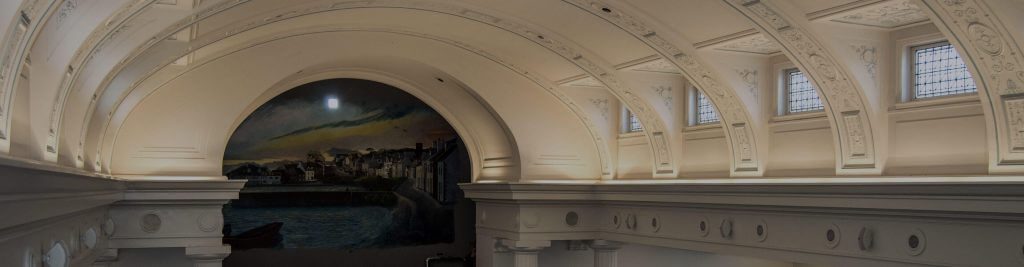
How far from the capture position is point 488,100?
844 inches

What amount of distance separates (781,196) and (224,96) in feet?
31.5

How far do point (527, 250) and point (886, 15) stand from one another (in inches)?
377

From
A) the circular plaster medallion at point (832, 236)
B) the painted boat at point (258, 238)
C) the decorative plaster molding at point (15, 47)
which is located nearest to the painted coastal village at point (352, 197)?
the painted boat at point (258, 238)

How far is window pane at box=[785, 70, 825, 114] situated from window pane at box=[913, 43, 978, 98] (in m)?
2.22

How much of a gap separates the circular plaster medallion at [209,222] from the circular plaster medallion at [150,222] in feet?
2.10

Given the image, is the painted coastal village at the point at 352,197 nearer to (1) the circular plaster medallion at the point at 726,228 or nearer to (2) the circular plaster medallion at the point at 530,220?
(2) the circular plaster medallion at the point at 530,220

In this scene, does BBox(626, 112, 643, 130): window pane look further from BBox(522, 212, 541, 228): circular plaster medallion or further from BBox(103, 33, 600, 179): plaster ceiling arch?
BBox(522, 212, 541, 228): circular plaster medallion

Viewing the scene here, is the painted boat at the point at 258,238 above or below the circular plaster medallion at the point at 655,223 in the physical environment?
below

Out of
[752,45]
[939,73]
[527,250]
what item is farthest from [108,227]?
[939,73]

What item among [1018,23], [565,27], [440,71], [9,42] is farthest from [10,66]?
[440,71]

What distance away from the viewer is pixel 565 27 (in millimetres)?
17047

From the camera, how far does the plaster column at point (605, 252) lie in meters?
21.2

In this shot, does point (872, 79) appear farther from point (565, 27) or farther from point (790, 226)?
point (565, 27)

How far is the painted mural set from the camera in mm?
24109
